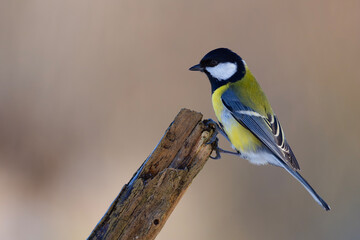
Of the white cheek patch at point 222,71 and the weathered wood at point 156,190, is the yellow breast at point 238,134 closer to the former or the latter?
the white cheek patch at point 222,71

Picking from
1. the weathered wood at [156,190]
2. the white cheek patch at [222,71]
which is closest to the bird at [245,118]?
the white cheek patch at [222,71]

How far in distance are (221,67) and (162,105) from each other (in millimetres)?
722

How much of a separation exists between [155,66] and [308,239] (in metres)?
1.24

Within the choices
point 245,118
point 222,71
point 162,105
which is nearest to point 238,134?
point 245,118

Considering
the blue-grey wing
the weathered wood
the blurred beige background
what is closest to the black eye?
the blue-grey wing

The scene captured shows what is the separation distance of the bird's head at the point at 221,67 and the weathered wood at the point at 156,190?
49cm

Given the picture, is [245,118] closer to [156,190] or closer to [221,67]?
[221,67]

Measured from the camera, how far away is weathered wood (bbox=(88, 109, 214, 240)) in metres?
1.01

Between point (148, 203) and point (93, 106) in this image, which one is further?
point (93, 106)

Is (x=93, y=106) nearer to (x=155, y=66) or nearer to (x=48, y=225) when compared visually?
(x=155, y=66)

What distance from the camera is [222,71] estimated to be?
5.32 feet

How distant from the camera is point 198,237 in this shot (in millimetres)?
2205

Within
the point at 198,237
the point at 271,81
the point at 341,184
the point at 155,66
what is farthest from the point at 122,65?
the point at 341,184

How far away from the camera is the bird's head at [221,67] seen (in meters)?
1.59
